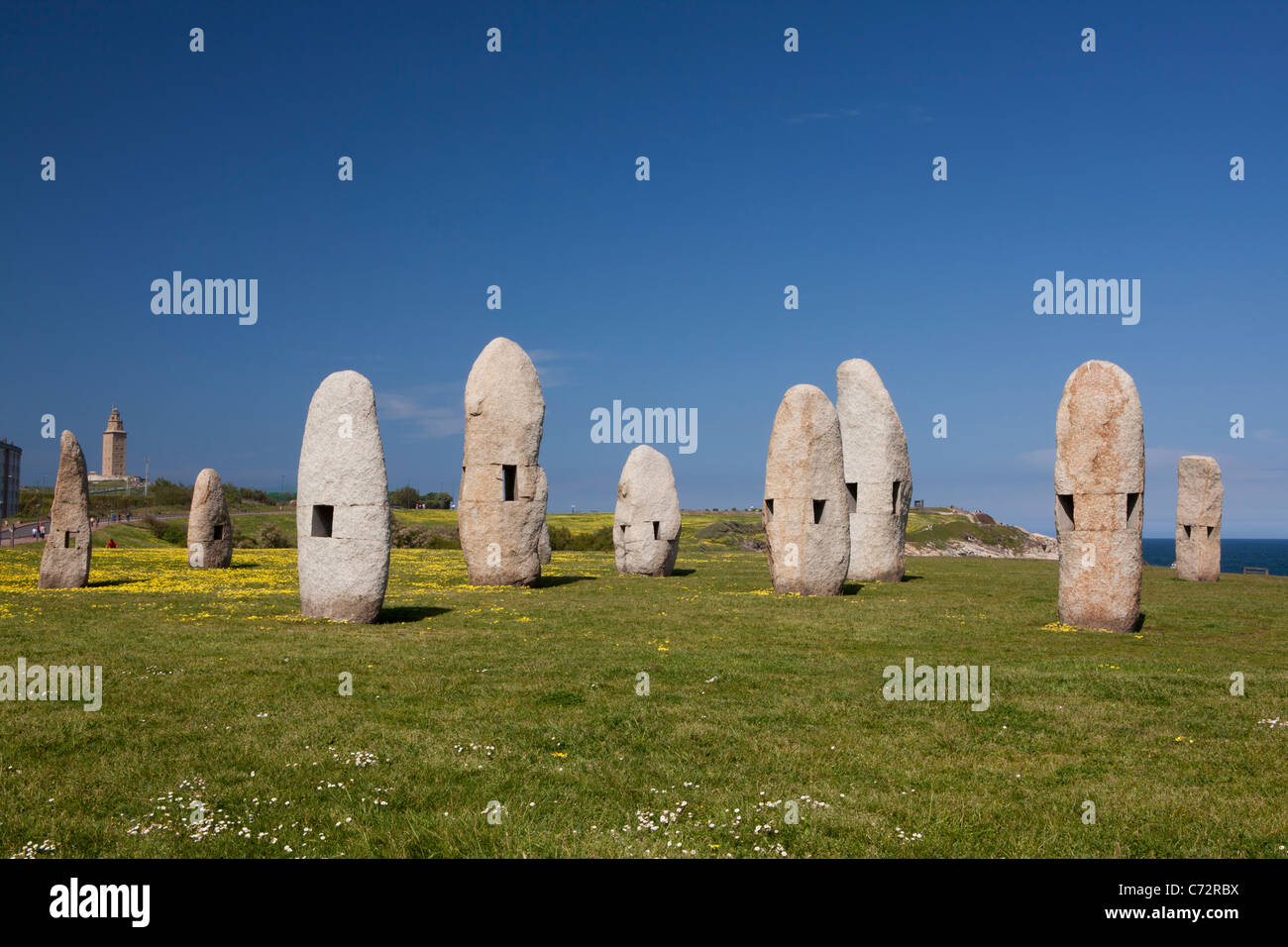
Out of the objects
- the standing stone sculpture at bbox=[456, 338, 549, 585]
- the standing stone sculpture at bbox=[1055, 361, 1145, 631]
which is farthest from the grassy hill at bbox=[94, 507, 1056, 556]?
the standing stone sculpture at bbox=[1055, 361, 1145, 631]

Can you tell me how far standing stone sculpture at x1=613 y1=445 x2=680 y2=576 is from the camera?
25.8 m

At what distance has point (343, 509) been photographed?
15086 mm

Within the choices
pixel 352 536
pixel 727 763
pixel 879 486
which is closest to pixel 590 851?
pixel 727 763

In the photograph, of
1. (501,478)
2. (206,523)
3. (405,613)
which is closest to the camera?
(405,613)

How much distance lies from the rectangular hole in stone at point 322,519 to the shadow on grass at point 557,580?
6.83 meters

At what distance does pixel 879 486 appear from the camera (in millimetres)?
24188

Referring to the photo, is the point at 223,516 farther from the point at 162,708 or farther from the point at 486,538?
the point at 162,708

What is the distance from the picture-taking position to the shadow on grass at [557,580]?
72.6 ft

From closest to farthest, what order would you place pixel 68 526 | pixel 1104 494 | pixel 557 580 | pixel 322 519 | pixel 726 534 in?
pixel 1104 494, pixel 322 519, pixel 68 526, pixel 557 580, pixel 726 534

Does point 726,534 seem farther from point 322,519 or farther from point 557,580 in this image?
point 322,519

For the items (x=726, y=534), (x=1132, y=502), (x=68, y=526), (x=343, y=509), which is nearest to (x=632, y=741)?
(x=343, y=509)

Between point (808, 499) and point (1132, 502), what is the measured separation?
22.1ft

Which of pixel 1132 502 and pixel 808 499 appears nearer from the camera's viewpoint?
pixel 1132 502

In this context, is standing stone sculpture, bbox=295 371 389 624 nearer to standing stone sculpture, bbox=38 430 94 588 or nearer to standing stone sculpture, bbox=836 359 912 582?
standing stone sculpture, bbox=38 430 94 588
